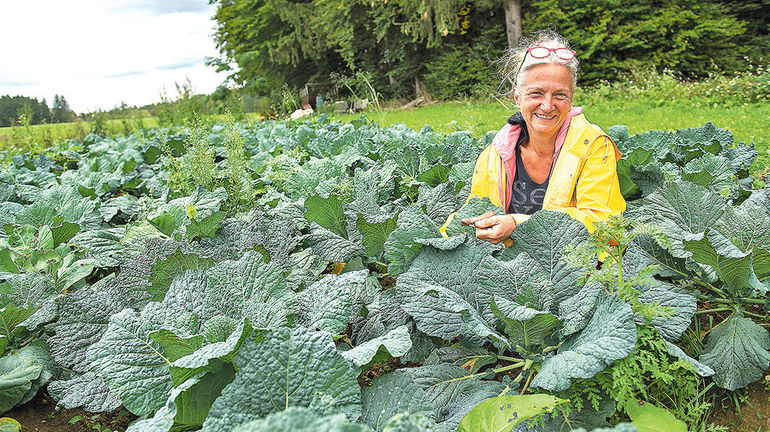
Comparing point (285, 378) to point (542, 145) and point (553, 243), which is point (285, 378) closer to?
point (553, 243)

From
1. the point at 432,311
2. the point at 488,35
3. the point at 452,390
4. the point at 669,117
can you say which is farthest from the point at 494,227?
the point at 488,35

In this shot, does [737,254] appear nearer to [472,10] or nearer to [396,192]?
[396,192]

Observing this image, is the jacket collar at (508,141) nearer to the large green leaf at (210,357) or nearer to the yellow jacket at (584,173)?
the yellow jacket at (584,173)

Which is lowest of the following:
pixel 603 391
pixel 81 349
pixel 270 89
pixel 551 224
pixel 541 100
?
pixel 603 391

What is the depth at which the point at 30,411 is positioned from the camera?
1.78 m

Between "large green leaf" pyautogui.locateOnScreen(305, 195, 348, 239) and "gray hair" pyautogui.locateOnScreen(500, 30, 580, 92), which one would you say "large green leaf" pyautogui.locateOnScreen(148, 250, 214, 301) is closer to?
"large green leaf" pyautogui.locateOnScreen(305, 195, 348, 239)

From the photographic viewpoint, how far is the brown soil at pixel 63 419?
1693 mm

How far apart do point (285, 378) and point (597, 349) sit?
72 centimetres

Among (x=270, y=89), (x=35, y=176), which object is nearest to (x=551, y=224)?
(x=35, y=176)

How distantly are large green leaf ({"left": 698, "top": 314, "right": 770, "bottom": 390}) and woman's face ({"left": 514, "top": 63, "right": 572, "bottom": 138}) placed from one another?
108cm

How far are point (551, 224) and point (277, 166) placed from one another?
2387mm

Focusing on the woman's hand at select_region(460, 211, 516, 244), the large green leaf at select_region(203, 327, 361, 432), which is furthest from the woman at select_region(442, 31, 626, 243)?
the large green leaf at select_region(203, 327, 361, 432)

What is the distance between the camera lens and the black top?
8.25ft

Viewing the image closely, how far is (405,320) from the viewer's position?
1.64 meters
